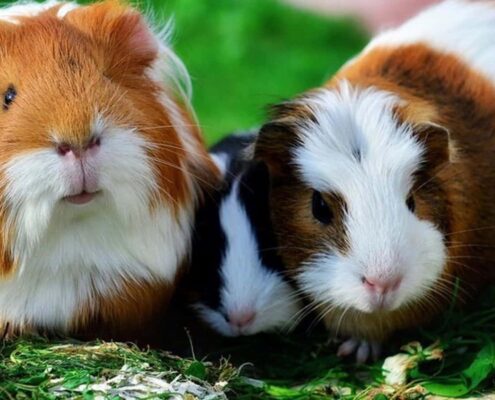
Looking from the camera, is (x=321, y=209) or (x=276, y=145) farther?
(x=276, y=145)

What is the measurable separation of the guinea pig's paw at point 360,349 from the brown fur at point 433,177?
45 mm

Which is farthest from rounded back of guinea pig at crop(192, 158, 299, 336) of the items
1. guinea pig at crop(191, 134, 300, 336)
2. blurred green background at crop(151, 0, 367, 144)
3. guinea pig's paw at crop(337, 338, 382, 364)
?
blurred green background at crop(151, 0, 367, 144)

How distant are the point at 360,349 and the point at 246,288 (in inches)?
18.4

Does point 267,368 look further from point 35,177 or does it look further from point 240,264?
point 35,177

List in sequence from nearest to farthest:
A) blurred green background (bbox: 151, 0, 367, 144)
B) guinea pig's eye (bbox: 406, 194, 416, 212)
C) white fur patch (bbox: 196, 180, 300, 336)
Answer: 1. guinea pig's eye (bbox: 406, 194, 416, 212)
2. white fur patch (bbox: 196, 180, 300, 336)
3. blurred green background (bbox: 151, 0, 367, 144)

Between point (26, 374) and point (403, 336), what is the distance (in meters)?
1.23

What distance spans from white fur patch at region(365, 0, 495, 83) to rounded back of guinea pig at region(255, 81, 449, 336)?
0.51 metres

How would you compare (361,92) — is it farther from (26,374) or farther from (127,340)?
(26,374)

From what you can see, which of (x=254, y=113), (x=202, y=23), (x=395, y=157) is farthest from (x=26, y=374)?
(x=202, y=23)

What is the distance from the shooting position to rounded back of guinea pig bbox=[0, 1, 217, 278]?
2480 millimetres

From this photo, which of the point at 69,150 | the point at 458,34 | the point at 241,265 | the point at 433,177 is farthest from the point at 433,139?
the point at 69,150

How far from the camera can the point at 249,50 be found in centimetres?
689

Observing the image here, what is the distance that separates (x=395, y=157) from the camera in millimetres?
2807

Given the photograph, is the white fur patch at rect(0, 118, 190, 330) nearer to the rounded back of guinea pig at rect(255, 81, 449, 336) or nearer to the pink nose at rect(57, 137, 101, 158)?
the pink nose at rect(57, 137, 101, 158)
